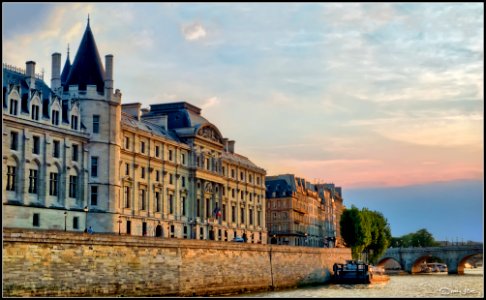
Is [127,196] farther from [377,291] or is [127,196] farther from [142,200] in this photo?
[377,291]

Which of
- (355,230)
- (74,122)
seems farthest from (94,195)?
(355,230)

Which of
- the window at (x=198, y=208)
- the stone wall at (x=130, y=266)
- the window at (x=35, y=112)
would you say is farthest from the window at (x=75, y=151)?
the window at (x=198, y=208)

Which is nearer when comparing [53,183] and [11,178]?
[11,178]

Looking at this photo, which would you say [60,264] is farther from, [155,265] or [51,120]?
[51,120]

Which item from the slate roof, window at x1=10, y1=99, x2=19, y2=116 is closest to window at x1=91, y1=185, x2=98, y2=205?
the slate roof

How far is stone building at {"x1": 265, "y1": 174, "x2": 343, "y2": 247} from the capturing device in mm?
133625

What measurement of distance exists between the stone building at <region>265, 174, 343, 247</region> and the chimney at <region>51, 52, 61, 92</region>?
63096 millimetres

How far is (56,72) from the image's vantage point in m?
70.2

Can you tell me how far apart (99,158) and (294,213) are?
7185cm

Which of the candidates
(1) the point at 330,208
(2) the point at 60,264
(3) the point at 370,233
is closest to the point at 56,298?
(2) the point at 60,264

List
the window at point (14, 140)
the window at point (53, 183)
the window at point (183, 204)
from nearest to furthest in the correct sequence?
the window at point (14, 140) < the window at point (53, 183) < the window at point (183, 204)

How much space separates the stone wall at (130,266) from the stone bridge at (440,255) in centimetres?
7080

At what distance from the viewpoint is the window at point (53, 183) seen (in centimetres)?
6309

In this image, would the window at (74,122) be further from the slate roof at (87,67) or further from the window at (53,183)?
the window at (53,183)
